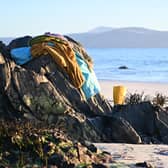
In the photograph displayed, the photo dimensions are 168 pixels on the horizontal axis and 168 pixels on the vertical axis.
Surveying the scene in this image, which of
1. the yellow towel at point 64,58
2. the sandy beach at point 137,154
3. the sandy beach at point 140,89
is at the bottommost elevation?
the sandy beach at point 140,89

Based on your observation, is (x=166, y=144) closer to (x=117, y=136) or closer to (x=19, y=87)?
(x=117, y=136)

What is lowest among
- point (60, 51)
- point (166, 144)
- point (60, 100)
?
point (166, 144)

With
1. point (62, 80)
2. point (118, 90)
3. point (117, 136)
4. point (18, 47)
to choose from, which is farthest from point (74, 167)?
point (118, 90)

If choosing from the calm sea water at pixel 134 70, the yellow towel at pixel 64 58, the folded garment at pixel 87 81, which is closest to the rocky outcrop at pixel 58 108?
the yellow towel at pixel 64 58

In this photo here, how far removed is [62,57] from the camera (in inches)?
473

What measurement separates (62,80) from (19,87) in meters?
1.18

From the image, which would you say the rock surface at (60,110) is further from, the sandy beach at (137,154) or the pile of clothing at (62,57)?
the sandy beach at (137,154)

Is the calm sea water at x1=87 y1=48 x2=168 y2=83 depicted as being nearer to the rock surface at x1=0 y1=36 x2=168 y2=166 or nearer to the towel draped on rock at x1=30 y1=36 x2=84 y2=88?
the towel draped on rock at x1=30 y1=36 x2=84 y2=88

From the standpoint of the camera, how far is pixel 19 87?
1081 centimetres

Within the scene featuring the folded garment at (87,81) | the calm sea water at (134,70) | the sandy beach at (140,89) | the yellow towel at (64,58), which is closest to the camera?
the yellow towel at (64,58)

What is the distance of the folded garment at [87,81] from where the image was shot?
12.2 m

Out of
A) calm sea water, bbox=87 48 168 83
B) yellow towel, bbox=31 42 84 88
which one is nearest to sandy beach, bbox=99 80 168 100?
calm sea water, bbox=87 48 168 83

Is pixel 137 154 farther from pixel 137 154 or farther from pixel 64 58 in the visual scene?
pixel 64 58

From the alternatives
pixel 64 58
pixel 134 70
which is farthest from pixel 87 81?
pixel 134 70
